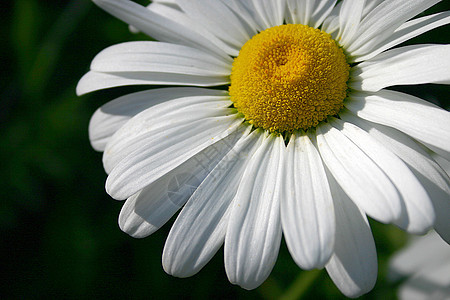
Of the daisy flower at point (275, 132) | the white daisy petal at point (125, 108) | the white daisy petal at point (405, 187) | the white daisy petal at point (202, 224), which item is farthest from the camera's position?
the white daisy petal at point (125, 108)

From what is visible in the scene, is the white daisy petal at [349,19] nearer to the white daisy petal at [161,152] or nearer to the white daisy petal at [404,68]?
the white daisy petal at [404,68]

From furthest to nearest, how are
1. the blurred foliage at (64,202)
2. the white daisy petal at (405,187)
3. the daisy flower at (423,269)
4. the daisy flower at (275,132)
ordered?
the blurred foliage at (64,202) → the daisy flower at (423,269) → the daisy flower at (275,132) → the white daisy petal at (405,187)

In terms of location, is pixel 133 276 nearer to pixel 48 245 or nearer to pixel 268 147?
pixel 48 245

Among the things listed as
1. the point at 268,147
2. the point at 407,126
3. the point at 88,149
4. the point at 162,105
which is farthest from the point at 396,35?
the point at 88,149

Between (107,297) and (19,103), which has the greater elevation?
(19,103)

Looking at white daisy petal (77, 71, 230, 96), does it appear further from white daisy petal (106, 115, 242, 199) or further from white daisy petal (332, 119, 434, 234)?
white daisy petal (332, 119, 434, 234)

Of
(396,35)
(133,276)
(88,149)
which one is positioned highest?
(88,149)

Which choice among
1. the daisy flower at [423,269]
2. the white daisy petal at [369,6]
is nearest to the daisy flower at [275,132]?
the white daisy petal at [369,6]
